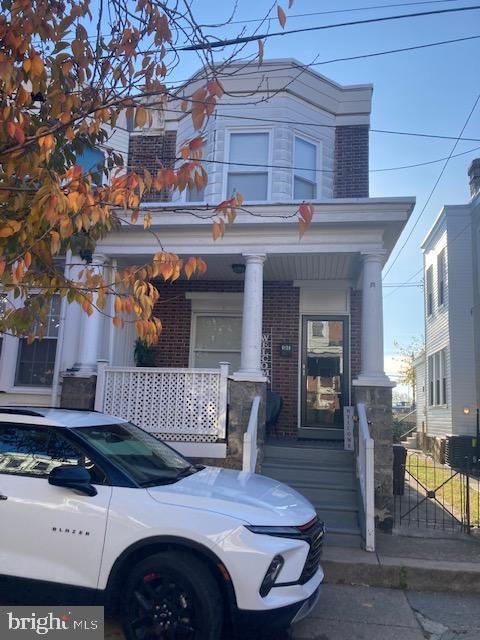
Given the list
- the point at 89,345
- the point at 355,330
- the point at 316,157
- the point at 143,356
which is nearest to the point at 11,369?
the point at 89,345

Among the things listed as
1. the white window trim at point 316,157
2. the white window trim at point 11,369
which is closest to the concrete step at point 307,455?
the white window trim at point 11,369

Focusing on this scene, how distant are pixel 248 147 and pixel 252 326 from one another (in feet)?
13.5

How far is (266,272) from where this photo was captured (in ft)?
32.1

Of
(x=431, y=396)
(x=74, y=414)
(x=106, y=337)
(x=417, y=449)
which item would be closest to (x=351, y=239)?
(x=106, y=337)

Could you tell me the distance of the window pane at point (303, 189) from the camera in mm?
10305

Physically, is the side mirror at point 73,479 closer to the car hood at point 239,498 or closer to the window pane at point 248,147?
the car hood at point 239,498

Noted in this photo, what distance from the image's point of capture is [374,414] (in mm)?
7395

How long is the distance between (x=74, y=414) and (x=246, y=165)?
22.2ft

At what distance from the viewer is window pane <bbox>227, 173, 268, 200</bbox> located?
33.0 ft

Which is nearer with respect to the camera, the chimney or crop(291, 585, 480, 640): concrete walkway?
crop(291, 585, 480, 640): concrete walkway

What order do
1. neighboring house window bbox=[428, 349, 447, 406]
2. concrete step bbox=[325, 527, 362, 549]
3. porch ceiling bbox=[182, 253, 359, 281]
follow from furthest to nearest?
neighboring house window bbox=[428, 349, 447, 406], porch ceiling bbox=[182, 253, 359, 281], concrete step bbox=[325, 527, 362, 549]

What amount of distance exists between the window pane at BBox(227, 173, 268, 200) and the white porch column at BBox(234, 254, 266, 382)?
2287 millimetres

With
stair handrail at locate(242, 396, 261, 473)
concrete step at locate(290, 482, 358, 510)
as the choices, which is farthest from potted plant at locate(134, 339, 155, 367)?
concrete step at locate(290, 482, 358, 510)

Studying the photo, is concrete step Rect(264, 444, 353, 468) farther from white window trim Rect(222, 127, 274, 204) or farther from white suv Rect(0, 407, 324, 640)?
white window trim Rect(222, 127, 274, 204)
